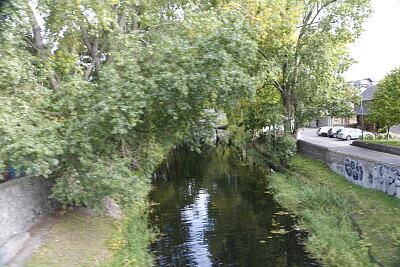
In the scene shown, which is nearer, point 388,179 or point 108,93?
point 108,93

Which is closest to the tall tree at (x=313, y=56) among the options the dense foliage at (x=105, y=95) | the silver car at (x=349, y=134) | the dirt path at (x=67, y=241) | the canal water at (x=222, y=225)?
the canal water at (x=222, y=225)

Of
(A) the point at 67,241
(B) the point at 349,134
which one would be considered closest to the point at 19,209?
(A) the point at 67,241

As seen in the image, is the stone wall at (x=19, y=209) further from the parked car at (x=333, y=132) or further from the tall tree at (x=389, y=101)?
the parked car at (x=333, y=132)

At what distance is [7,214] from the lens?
10508mm

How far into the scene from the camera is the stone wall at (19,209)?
9.98 m

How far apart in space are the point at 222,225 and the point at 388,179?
7968mm

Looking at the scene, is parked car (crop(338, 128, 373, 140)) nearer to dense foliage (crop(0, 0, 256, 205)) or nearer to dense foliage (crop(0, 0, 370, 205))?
dense foliage (crop(0, 0, 370, 205))

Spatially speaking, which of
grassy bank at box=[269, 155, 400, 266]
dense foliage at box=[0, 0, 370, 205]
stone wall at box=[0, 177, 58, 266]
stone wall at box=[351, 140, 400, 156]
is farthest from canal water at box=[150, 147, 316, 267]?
stone wall at box=[351, 140, 400, 156]

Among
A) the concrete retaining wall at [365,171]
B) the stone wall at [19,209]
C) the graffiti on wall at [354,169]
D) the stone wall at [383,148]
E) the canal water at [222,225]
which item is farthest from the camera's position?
the stone wall at [383,148]

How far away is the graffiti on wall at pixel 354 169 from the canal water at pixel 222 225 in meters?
4.75

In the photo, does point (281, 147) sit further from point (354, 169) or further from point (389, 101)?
point (389, 101)

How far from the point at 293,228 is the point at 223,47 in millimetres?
8563

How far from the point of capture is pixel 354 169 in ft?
65.4

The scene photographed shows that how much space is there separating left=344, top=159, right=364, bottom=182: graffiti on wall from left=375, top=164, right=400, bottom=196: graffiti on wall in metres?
1.71
